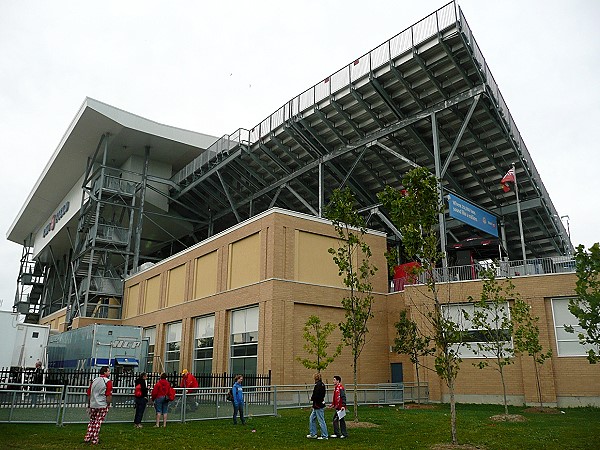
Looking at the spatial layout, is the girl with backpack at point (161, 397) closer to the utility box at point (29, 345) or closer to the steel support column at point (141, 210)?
the utility box at point (29, 345)

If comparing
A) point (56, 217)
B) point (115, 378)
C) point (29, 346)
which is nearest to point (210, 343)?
point (115, 378)

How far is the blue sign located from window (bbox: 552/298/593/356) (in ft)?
24.1

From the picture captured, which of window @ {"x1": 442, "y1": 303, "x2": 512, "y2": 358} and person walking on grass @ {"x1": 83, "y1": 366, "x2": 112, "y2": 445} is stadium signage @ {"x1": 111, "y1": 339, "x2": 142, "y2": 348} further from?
window @ {"x1": 442, "y1": 303, "x2": 512, "y2": 358}

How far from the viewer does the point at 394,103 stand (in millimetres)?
33656

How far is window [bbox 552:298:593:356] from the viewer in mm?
25203

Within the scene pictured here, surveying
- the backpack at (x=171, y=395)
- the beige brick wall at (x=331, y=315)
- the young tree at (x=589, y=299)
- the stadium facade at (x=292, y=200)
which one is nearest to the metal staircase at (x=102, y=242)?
the stadium facade at (x=292, y=200)

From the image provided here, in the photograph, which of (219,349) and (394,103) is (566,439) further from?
(394,103)

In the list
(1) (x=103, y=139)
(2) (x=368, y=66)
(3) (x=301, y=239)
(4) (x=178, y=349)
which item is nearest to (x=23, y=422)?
(3) (x=301, y=239)

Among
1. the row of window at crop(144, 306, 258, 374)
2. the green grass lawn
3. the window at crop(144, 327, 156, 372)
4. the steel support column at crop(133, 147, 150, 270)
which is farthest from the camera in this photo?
the steel support column at crop(133, 147, 150, 270)

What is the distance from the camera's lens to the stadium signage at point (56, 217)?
196 ft

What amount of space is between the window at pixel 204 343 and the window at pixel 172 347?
250cm

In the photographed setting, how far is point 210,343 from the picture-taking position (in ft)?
108

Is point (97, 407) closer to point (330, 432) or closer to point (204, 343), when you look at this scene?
point (330, 432)

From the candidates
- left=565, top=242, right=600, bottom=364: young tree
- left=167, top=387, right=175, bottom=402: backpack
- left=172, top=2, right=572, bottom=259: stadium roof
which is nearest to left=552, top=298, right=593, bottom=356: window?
left=172, top=2, right=572, bottom=259: stadium roof
